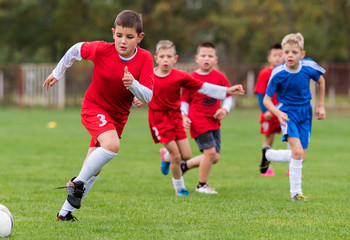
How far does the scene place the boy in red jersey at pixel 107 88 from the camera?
5.41 metres

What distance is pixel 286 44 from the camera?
276 inches

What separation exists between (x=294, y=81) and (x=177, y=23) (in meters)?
41.7

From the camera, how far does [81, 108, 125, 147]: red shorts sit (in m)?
5.59

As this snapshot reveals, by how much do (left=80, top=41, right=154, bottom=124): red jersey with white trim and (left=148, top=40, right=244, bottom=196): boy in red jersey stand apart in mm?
1534

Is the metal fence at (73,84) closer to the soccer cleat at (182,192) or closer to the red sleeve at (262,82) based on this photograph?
the red sleeve at (262,82)

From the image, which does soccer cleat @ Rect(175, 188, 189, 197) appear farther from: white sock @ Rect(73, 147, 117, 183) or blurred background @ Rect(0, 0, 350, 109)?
blurred background @ Rect(0, 0, 350, 109)

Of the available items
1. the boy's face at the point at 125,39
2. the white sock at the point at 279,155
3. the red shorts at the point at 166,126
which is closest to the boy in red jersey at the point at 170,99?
the red shorts at the point at 166,126

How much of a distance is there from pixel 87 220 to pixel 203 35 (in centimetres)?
5133

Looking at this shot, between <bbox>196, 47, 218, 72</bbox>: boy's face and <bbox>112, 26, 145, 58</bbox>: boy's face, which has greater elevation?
<bbox>112, 26, 145, 58</bbox>: boy's face

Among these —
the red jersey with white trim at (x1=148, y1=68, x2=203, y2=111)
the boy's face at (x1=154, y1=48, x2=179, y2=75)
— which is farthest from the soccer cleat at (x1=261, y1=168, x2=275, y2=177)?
the boy's face at (x1=154, y1=48, x2=179, y2=75)

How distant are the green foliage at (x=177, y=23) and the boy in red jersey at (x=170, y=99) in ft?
120

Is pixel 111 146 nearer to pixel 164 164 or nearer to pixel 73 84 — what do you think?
pixel 164 164

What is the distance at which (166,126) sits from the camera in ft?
24.1

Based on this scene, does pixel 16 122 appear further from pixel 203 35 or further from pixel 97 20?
pixel 203 35
